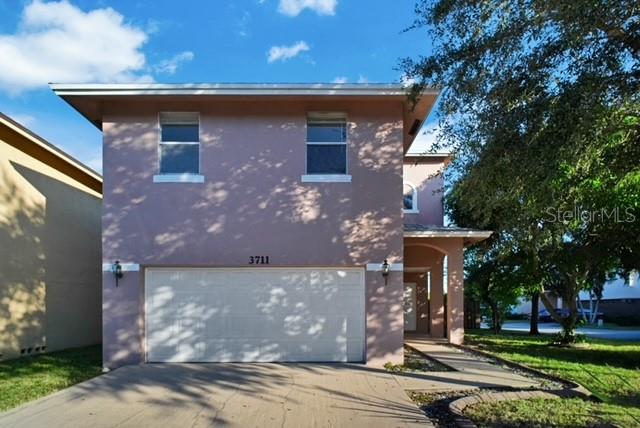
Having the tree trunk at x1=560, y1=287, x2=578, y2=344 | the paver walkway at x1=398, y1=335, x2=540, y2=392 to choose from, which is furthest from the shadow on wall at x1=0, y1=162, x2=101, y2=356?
the tree trunk at x1=560, y1=287, x2=578, y2=344

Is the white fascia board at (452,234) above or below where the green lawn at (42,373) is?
above

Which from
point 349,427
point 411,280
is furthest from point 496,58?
point 411,280

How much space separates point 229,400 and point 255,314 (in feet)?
12.3

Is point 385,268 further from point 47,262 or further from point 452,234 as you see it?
point 47,262

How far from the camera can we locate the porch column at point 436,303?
782 inches

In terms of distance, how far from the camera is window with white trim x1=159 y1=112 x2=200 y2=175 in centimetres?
1255

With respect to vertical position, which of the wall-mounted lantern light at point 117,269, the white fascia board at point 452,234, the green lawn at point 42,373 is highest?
the white fascia board at point 452,234

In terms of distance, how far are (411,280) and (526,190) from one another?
1485 cm

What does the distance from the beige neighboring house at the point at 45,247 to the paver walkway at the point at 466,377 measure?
9.22 metres

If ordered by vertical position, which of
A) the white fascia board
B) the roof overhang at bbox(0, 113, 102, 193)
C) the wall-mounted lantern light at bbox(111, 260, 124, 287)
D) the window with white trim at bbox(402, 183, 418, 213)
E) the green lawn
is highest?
the roof overhang at bbox(0, 113, 102, 193)

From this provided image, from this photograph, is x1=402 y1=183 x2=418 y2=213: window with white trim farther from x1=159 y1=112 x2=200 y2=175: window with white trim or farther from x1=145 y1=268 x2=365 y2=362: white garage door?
x1=159 y1=112 x2=200 y2=175: window with white trim

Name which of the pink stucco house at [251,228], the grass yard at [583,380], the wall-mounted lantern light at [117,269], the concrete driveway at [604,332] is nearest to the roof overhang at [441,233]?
the grass yard at [583,380]

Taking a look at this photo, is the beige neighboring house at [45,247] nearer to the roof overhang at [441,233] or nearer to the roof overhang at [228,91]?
the roof overhang at [228,91]

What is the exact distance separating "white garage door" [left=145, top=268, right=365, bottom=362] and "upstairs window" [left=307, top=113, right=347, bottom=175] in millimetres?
2253
